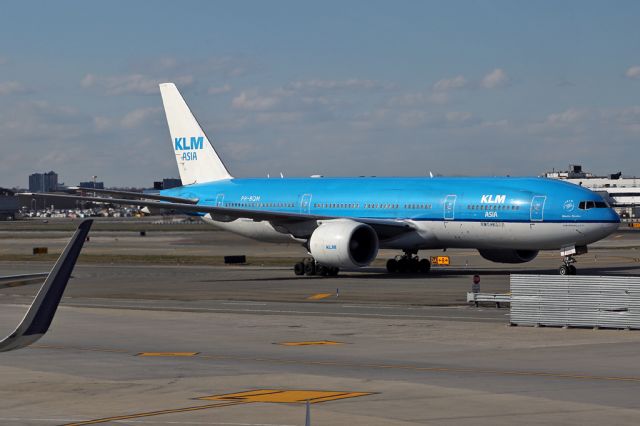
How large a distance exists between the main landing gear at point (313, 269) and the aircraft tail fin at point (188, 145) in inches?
460

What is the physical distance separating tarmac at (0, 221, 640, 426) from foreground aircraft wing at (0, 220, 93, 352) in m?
4.63

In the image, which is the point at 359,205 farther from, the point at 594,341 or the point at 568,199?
the point at 594,341

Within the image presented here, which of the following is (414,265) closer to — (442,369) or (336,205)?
(336,205)

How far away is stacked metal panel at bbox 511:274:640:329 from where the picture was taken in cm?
3325

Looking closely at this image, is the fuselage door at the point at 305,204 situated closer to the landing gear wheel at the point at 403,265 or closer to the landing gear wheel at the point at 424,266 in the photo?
the landing gear wheel at the point at 403,265

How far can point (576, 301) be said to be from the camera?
34.0 meters

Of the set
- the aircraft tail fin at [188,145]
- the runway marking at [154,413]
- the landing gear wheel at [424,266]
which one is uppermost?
the aircraft tail fin at [188,145]

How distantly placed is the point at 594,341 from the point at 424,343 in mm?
4331

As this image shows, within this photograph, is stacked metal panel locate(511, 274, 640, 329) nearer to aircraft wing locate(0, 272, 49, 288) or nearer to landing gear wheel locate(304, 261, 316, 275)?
aircraft wing locate(0, 272, 49, 288)

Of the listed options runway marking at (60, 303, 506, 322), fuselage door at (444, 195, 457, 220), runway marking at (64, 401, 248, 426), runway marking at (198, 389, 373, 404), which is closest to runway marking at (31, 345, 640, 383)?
runway marking at (198, 389, 373, 404)

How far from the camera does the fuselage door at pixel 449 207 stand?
5528 cm

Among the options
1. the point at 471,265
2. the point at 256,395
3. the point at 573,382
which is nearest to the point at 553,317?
the point at 573,382

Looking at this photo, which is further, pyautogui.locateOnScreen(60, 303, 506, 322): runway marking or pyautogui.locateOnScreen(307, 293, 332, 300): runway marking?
pyautogui.locateOnScreen(307, 293, 332, 300): runway marking

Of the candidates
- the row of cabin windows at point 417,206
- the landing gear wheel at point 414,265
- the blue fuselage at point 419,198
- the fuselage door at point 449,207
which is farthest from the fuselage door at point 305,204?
the fuselage door at point 449,207
